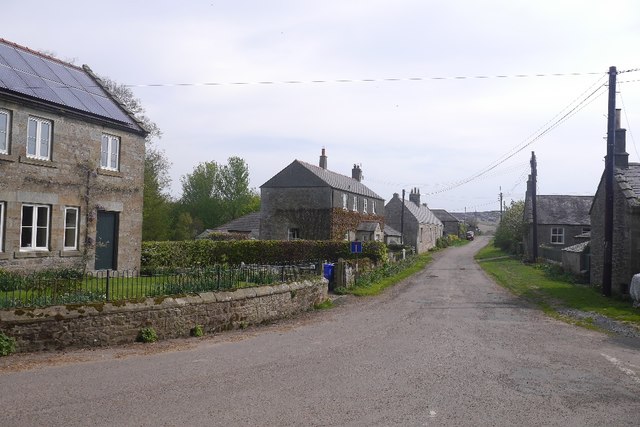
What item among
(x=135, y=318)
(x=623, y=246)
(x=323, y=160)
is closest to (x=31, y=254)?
(x=135, y=318)

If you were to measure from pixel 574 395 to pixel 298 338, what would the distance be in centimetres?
662

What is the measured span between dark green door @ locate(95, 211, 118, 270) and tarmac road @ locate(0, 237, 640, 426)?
9311 millimetres

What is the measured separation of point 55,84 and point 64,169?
11.2 ft

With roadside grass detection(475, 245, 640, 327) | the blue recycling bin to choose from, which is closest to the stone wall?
the blue recycling bin

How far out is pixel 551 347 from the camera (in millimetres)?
12422

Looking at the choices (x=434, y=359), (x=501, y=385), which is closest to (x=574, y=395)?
(x=501, y=385)

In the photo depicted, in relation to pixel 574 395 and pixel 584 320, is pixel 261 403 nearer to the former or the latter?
pixel 574 395

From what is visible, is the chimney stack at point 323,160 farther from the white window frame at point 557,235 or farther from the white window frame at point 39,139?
the white window frame at point 39,139

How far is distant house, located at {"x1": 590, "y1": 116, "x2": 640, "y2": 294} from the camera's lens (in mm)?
22312

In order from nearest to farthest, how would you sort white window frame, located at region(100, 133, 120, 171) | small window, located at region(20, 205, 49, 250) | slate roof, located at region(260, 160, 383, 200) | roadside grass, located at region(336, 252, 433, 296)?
small window, located at region(20, 205, 49, 250) → white window frame, located at region(100, 133, 120, 171) → roadside grass, located at region(336, 252, 433, 296) → slate roof, located at region(260, 160, 383, 200)

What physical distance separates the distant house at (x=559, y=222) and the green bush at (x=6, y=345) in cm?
4528

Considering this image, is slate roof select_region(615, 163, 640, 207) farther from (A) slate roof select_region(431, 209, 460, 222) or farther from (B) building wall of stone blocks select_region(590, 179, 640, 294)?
(A) slate roof select_region(431, 209, 460, 222)

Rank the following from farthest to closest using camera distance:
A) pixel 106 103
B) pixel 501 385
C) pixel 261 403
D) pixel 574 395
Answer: pixel 106 103 → pixel 501 385 → pixel 574 395 → pixel 261 403

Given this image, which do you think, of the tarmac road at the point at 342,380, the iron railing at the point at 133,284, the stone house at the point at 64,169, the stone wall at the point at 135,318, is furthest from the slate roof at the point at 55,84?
the tarmac road at the point at 342,380
